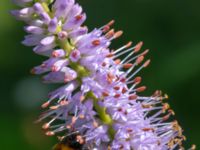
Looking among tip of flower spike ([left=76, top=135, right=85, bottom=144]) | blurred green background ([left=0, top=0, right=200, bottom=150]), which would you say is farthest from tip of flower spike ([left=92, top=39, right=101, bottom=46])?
blurred green background ([left=0, top=0, right=200, bottom=150])

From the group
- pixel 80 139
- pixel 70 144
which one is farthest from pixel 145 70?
pixel 80 139

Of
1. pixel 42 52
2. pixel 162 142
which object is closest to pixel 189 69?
pixel 162 142

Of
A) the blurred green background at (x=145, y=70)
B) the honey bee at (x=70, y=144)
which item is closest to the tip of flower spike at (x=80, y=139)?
the honey bee at (x=70, y=144)

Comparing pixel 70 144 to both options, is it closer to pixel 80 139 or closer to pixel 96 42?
pixel 80 139

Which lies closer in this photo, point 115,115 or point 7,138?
point 115,115

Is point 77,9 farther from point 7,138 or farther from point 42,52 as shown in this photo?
point 7,138

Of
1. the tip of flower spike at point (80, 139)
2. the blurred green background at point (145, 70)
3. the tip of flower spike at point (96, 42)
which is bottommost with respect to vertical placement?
the tip of flower spike at point (80, 139)

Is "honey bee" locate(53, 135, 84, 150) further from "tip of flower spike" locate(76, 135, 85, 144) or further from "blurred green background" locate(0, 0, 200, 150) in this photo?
"blurred green background" locate(0, 0, 200, 150)

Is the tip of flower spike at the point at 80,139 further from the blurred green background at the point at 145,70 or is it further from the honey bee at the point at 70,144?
the blurred green background at the point at 145,70

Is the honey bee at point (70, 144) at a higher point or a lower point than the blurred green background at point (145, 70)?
lower

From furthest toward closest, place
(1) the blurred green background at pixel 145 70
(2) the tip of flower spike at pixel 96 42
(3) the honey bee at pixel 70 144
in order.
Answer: (1) the blurred green background at pixel 145 70
(3) the honey bee at pixel 70 144
(2) the tip of flower spike at pixel 96 42
